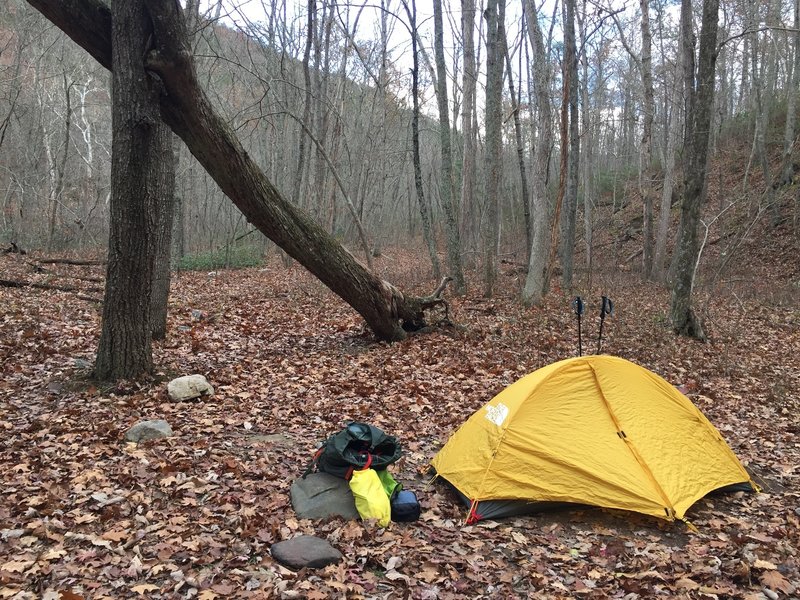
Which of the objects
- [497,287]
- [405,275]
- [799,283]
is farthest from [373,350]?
[799,283]

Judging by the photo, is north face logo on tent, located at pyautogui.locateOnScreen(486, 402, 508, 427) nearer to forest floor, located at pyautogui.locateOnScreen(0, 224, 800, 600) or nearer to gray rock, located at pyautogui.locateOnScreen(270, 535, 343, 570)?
forest floor, located at pyautogui.locateOnScreen(0, 224, 800, 600)

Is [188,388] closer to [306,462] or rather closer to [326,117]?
[306,462]

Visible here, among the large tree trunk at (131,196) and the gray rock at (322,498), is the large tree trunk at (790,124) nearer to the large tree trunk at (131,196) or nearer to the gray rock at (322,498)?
the large tree trunk at (131,196)

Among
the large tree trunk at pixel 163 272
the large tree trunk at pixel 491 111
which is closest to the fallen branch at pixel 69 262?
the large tree trunk at pixel 163 272

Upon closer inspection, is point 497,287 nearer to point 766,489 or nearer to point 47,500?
point 766,489

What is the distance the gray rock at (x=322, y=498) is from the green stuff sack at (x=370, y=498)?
94 mm

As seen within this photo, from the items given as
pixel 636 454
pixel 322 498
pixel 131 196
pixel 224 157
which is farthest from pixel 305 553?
pixel 224 157

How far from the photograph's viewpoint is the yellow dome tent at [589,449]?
14.6ft

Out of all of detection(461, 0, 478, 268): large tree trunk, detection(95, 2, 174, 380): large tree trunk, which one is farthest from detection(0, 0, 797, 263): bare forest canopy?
detection(95, 2, 174, 380): large tree trunk

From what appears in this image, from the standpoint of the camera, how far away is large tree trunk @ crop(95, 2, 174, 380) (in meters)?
5.81

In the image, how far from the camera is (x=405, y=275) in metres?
18.1

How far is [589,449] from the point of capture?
15.1 ft

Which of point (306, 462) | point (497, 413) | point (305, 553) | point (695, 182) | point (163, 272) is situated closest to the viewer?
point (305, 553)

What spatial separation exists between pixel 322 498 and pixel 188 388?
280 centimetres
